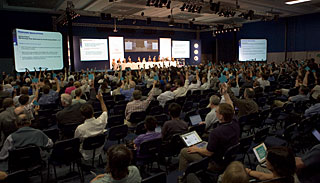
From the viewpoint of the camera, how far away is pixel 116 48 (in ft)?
71.4

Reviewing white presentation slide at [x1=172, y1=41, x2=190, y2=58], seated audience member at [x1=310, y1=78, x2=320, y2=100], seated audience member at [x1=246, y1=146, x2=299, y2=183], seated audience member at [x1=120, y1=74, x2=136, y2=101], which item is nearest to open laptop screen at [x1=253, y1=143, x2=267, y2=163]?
seated audience member at [x1=246, y1=146, x2=299, y2=183]

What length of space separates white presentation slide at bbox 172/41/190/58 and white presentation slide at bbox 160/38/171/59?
0.66m

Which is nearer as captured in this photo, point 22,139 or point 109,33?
point 22,139

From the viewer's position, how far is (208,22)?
2383cm

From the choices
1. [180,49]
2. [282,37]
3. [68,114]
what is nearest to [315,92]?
[68,114]

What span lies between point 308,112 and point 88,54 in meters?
18.1

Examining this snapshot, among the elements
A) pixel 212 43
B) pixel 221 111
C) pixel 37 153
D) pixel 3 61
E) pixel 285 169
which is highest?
pixel 212 43

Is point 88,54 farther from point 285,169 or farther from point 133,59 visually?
point 285,169

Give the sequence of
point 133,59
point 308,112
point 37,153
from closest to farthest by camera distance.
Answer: point 37,153 < point 308,112 < point 133,59

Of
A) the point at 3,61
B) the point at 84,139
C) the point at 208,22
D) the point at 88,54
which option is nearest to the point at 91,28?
the point at 88,54

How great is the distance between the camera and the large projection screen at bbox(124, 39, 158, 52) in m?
22.6

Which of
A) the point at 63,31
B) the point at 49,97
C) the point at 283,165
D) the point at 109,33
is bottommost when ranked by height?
the point at 283,165

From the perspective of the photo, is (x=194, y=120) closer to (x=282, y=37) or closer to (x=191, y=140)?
(x=191, y=140)

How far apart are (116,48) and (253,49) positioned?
531 inches
